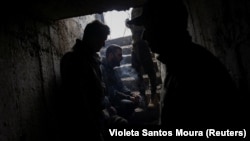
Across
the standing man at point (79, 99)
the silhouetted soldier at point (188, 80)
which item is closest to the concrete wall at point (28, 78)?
the standing man at point (79, 99)

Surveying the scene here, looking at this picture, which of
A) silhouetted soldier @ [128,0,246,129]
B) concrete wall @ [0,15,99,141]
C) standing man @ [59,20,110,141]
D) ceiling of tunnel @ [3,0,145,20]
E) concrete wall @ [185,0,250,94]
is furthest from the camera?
standing man @ [59,20,110,141]

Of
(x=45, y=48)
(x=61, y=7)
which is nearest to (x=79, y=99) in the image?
(x=45, y=48)

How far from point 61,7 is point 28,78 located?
85cm

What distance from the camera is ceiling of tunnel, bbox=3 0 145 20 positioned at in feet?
6.91

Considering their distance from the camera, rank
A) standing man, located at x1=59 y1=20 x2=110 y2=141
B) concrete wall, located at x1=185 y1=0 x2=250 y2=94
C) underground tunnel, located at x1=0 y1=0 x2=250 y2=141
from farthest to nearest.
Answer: standing man, located at x1=59 y1=20 x2=110 y2=141 < underground tunnel, located at x1=0 y1=0 x2=250 y2=141 < concrete wall, located at x1=185 y1=0 x2=250 y2=94

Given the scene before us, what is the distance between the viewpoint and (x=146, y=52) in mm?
4914

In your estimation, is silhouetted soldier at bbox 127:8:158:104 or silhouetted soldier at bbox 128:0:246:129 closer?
silhouetted soldier at bbox 128:0:246:129

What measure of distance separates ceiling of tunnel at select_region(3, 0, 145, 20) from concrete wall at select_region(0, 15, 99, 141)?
10 cm

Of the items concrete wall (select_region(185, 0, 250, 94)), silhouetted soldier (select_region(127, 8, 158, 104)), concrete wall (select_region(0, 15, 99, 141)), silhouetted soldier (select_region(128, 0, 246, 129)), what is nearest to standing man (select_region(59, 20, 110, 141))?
concrete wall (select_region(0, 15, 99, 141))

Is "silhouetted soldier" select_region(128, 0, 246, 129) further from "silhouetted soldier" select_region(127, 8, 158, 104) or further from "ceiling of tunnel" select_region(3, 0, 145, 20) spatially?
"silhouetted soldier" select_region(127, 8, 158, 104)

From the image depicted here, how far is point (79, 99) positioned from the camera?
2252 mm

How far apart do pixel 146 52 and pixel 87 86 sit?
2.71m

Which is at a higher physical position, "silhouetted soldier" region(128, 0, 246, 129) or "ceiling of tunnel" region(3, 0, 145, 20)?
"ceiling of tunnel" region(3, 0, 145, 20)

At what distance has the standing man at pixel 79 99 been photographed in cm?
223
